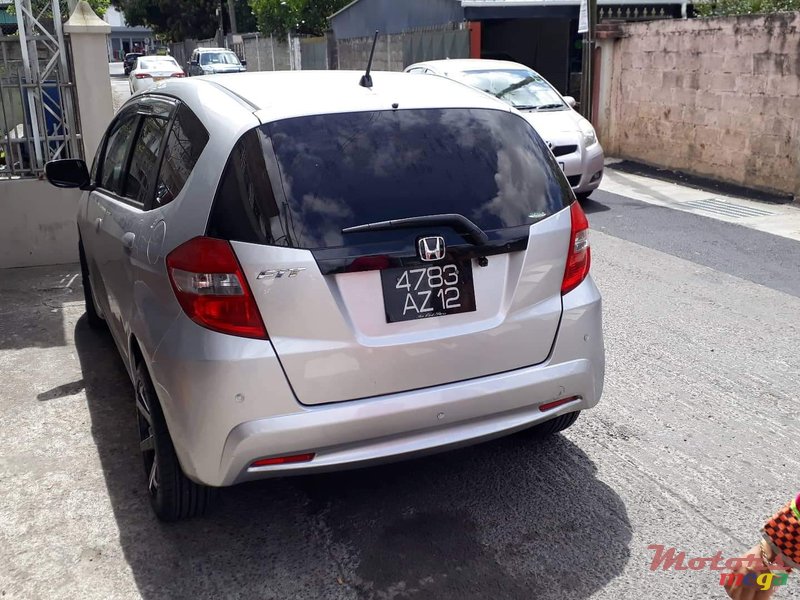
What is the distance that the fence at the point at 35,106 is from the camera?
302 inches

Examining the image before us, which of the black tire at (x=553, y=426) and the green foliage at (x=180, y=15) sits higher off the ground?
the green foliage at (x=180, y=15)

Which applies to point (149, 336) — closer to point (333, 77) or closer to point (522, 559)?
point (333, 77)

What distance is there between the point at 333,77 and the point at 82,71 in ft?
16.0

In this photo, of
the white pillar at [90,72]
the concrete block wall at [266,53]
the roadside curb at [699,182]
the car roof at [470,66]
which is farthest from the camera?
the concrete block wall at [266,53]

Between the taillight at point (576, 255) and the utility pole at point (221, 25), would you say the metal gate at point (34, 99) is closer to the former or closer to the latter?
the taillight at point (576, 255)

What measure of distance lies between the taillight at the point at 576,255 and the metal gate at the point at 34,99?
19.2ft

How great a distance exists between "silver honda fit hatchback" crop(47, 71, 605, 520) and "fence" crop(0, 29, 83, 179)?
479 cm

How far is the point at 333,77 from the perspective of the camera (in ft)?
12.7

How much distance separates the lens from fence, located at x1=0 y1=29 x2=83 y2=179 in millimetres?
7676

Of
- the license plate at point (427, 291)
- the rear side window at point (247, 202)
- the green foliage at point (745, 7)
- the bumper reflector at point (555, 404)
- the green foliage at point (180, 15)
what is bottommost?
the bumper reflector at point (555, 404)

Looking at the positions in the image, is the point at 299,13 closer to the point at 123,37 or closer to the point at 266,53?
the point at 266,53

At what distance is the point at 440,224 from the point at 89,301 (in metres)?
3.59

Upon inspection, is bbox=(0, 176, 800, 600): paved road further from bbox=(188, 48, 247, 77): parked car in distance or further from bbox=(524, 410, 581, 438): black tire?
bbox=(188, 48, 247, 77): parked car in distance

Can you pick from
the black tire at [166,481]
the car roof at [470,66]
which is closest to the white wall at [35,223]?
the black tire at [166,481]
